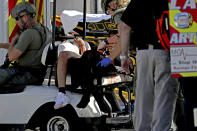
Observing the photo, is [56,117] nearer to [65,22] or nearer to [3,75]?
[3,75]

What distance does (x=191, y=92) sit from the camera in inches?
174

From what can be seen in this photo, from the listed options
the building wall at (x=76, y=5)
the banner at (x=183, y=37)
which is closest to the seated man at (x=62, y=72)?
the banner at (x=183, y=37)

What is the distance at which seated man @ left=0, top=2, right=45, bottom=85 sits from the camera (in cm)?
647

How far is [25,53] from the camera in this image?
6535 mm

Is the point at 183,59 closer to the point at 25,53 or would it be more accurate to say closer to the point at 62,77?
the point at 62,77

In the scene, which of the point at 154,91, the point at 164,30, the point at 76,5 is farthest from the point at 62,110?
the point at 76,5

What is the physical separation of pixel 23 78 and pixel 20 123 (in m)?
0.52

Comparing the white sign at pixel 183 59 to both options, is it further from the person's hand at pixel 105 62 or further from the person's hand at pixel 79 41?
the person's hand at pixel 79 41

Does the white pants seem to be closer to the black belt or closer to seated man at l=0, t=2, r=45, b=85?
the black belt

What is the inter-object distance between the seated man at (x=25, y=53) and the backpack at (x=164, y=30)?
90.5 inches

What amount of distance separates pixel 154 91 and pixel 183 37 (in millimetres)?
592

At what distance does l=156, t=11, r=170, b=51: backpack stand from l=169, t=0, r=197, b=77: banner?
128 mm

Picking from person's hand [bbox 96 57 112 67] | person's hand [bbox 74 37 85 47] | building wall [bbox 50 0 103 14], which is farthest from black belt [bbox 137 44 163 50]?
building wall [bbox 50 0 103 14]

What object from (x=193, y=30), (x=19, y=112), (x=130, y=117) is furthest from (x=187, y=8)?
(x=19, y=112)
